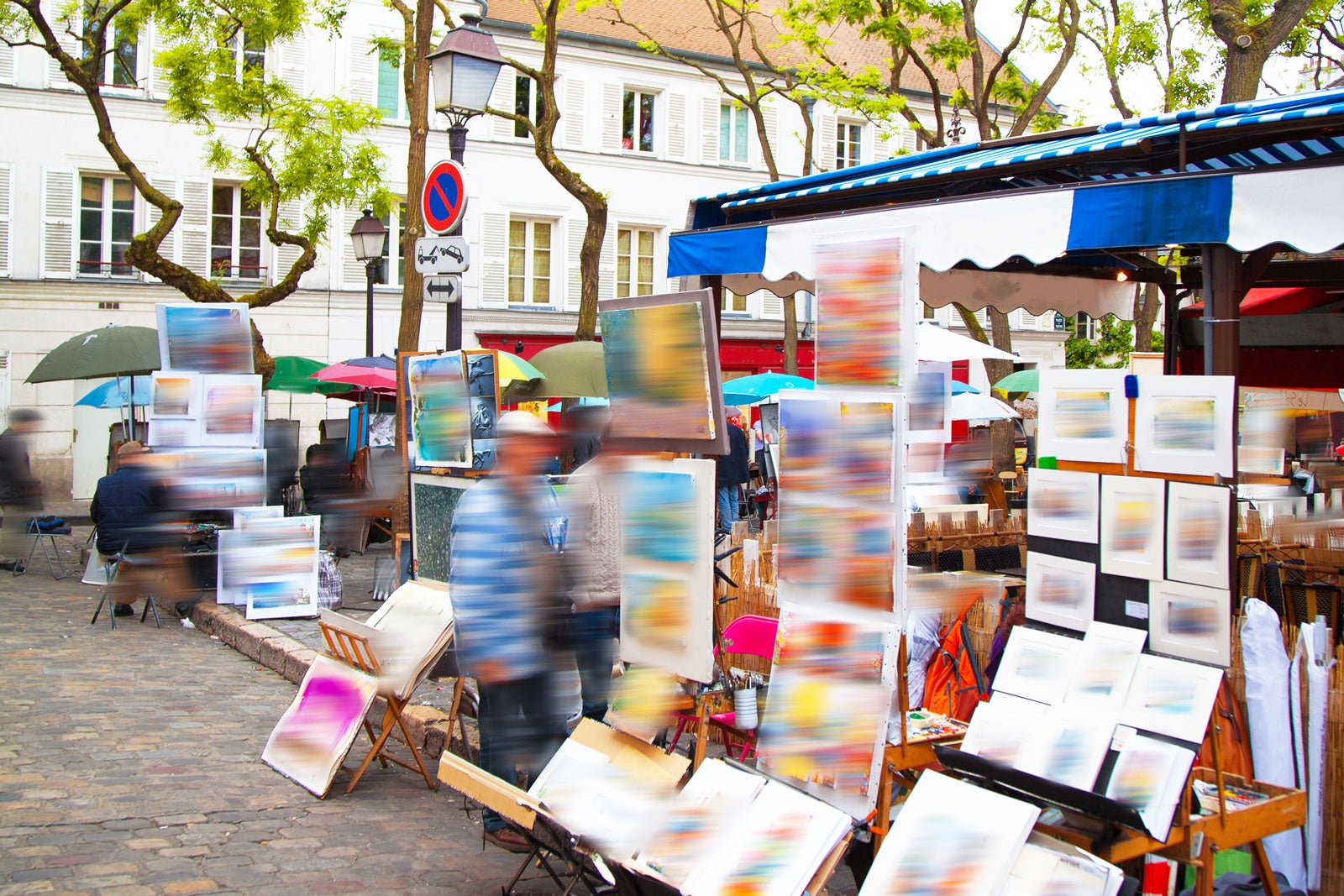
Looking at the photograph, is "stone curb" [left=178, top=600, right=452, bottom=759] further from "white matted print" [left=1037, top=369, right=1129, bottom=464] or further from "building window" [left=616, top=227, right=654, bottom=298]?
"building window" [left=616, top=227, right=654, bottom=298]

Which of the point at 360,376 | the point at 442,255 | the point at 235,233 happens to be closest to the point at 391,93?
the point at 235,233

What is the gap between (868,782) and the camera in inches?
154

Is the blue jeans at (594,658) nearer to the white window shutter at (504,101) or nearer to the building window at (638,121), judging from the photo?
the white window shutter at (504,101)

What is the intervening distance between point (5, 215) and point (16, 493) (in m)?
10.7

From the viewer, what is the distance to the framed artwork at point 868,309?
4020 millimetres

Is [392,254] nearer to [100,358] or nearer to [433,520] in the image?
[100,358]

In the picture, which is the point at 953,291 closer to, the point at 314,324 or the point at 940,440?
the point at 940,440

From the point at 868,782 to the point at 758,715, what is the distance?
1055mm

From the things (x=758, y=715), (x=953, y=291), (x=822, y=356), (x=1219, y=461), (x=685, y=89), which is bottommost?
(x=758, y=715)

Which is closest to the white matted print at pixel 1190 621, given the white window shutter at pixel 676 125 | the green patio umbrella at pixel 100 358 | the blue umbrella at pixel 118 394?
the green patio umbrella at pixel 100 358

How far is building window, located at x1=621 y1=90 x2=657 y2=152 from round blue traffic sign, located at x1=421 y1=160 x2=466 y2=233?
758 inches

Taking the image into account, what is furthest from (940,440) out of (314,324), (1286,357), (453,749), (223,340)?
(314,324)

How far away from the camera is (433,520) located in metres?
7.10

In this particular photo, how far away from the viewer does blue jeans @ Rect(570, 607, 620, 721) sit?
500 centimetres
